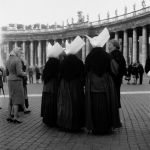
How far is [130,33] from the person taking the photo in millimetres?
71500

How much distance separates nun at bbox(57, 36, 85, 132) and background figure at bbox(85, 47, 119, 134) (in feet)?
1.10

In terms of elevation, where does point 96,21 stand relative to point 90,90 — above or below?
above

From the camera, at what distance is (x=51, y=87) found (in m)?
11.1

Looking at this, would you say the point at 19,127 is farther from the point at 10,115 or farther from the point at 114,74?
the point at 114,74

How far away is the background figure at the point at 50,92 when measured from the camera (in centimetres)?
1097

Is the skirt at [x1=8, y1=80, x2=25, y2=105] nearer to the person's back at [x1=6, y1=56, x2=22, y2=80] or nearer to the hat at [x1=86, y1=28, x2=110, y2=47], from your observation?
the person's back at [x1=6, y1=56, x2=22, y2=80]

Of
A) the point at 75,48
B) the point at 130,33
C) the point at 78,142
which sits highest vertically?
the point at 130,33

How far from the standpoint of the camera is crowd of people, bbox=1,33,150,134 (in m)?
9.87

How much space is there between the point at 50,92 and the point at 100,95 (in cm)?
183

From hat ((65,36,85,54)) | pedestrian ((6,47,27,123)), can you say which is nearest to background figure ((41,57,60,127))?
hat ((65,36,85,54))

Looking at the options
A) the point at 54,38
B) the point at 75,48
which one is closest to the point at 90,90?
the point at 75,48

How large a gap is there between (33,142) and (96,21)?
232 feet

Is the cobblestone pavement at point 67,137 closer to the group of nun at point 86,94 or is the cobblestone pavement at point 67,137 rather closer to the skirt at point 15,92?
the group of nun at point 86,94

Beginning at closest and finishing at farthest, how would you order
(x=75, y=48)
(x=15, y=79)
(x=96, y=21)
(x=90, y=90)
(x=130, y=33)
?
(x=90, y=90)
(x=75, y=48)
(x=15, y=79)
(x=130, y=33)
(x=96, y=21)
